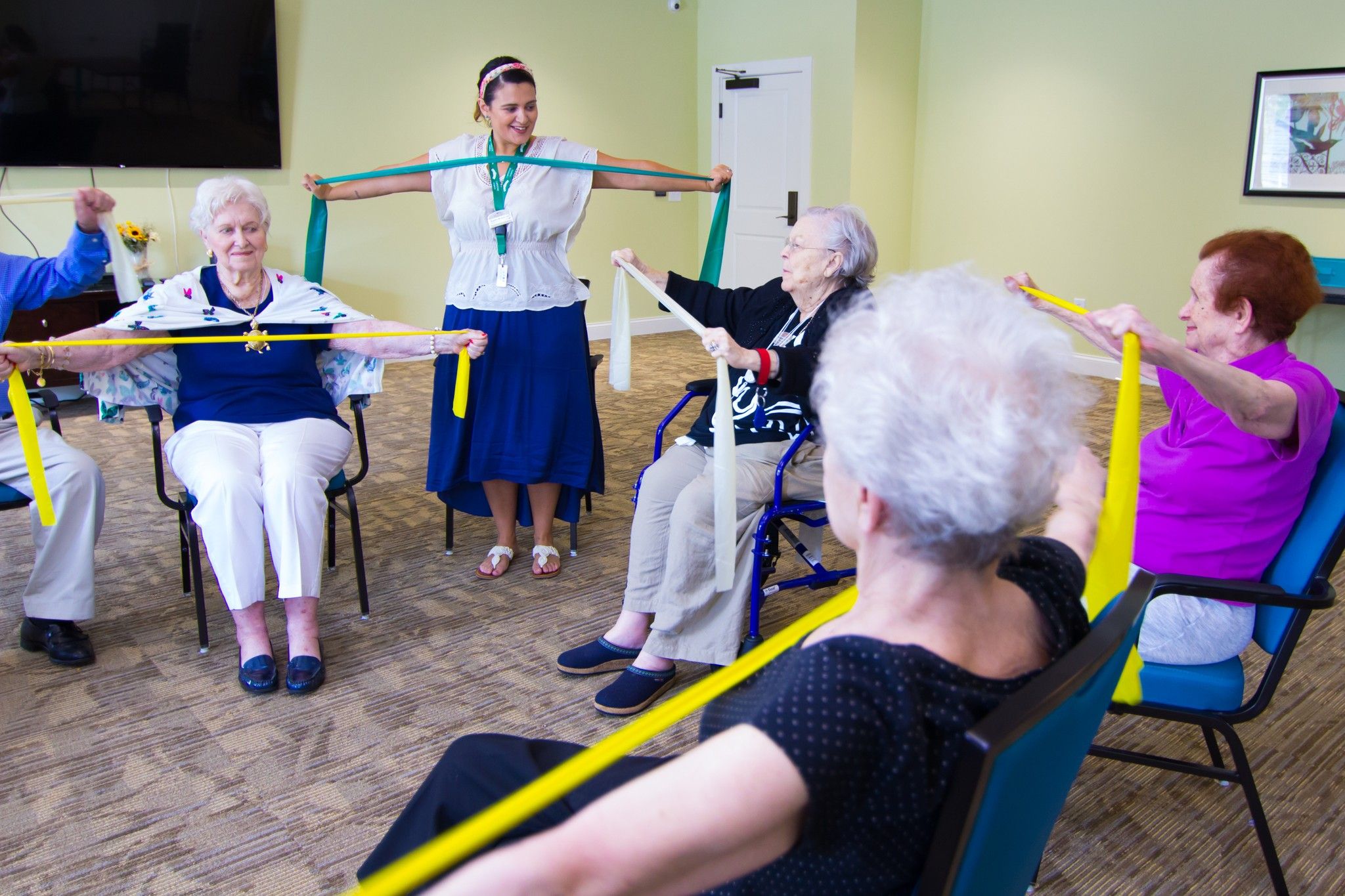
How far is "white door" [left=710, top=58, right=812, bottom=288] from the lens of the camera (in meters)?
7.79

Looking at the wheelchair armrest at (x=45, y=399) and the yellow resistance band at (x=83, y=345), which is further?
the wheelchair armrest at (x=45, y=399)

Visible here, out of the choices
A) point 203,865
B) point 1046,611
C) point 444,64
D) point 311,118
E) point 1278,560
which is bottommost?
point 203,865

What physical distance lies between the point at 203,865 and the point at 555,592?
1.51 metres

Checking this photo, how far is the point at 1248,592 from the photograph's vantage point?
1.73m

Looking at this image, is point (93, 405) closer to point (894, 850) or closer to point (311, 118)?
point (311, 118)

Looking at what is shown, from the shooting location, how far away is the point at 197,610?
2.89 meters

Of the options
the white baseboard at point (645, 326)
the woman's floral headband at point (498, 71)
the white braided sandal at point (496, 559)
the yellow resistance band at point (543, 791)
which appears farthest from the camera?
the white baseboard at point (645, 326)

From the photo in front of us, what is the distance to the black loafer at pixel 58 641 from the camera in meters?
2.83

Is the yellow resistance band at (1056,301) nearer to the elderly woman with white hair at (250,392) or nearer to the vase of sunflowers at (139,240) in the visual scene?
the elderly woman with white hair at (250,392)

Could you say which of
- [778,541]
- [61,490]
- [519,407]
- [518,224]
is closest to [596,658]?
[778,541]

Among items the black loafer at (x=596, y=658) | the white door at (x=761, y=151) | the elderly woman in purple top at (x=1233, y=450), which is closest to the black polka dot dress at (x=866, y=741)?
the elderly woman in purple top at (x=1233, y=450)

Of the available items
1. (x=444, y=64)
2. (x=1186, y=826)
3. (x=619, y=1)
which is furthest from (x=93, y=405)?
(x=1186, y=826)

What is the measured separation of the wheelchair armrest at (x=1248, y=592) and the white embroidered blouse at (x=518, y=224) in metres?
2.25

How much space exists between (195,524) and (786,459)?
1.71 meters
